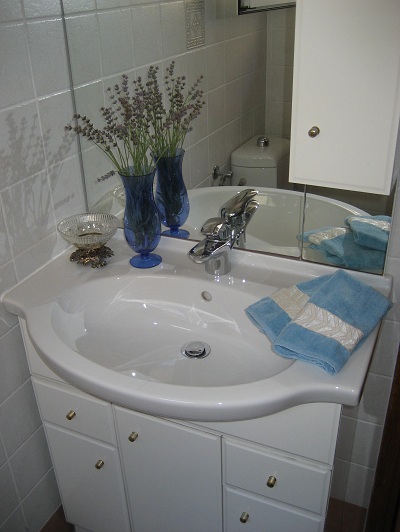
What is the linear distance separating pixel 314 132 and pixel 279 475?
2.40 feet

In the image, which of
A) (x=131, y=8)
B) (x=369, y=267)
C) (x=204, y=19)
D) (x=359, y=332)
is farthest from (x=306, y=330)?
(x=131, y=8)

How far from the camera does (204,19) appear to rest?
1.27 m

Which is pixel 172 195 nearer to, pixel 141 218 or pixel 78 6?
pixel 141 218

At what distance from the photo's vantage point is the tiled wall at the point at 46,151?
4.00 feet

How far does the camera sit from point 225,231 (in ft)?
4.24

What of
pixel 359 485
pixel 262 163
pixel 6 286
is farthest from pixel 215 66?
pixel 359 485

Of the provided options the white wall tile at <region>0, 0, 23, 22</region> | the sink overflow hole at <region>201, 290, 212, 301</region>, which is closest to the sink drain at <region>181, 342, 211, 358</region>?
the sink overflow hole at <region>201, 290, 212, 301</region>

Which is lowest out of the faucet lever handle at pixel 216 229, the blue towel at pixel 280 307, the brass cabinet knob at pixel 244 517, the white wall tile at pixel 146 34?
the brass cabinet knob at pixel 244 517

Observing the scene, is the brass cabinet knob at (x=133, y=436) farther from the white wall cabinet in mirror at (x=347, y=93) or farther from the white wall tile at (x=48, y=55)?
the white wall tile at (x=48, y=55)

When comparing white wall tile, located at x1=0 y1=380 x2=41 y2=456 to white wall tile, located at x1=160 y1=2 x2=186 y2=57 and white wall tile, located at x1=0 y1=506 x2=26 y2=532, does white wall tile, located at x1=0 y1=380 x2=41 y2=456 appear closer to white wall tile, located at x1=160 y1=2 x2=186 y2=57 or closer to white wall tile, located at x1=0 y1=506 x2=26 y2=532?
white wall tile, located at x1=0 y1=506 x2=26 y2=532

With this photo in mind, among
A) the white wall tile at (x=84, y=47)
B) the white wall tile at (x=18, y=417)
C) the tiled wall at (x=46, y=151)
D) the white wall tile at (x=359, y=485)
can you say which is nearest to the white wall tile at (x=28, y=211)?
the tiled wall at (x=46, y=151)

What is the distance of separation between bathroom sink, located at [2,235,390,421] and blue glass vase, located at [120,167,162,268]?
0.05m

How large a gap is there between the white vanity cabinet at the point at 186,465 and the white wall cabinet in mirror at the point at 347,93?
515 millimetres

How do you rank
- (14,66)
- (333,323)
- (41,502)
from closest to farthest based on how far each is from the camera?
(333,323) → (14,66) → (41,502)
